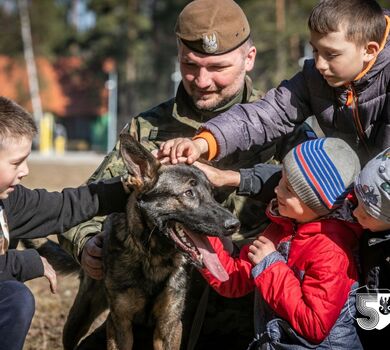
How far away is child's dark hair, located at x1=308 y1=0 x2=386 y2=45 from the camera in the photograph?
3.92m

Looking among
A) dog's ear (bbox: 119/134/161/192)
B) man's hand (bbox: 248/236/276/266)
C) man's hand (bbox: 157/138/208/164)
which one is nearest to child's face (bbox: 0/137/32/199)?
dog's ear (bbox: 119/134/161/192)

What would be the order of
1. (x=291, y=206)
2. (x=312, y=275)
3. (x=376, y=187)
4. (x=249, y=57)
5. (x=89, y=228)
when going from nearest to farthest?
(x=376, y=187) → (x=312, y=275) → (x=291, y=206) → (x=89, y=228) → (x=249, y=57)

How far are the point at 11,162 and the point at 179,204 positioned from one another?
40.7 inches

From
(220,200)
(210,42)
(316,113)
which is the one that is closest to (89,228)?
(220,200)

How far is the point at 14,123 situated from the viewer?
3.85 meters


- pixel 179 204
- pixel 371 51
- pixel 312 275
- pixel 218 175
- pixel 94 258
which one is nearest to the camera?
pixel 312 275

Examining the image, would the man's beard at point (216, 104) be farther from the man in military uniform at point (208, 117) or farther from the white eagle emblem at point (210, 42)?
the white eagle emblem at point (210, 42)

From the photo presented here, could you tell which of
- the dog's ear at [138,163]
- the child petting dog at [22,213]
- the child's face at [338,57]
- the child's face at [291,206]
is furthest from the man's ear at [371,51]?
the child petting dog at [22,213]

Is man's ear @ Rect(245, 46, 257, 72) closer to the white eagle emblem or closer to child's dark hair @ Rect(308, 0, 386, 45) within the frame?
the white eagle emblem

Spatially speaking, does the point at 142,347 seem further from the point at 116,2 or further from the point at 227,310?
the point at 116,2

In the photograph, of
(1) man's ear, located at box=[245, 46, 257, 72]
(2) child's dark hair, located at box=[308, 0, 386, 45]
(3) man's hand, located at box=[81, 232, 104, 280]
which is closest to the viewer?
(2) child's dark hair, located at box=[308, 0, 386, 45]

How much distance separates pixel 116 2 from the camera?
48.6m

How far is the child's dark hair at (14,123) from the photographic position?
380 cm

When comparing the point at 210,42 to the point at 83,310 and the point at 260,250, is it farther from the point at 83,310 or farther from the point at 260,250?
the point at 83,310
